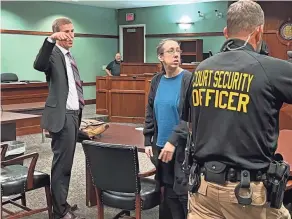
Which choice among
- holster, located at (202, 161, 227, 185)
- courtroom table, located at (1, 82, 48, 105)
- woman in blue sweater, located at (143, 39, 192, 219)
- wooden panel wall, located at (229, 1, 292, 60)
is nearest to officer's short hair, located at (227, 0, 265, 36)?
holster, located at (202, 161, 227, 185)

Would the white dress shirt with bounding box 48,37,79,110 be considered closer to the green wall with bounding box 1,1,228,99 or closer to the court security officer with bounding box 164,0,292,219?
the court security officer with bounding box 164,0,292,219

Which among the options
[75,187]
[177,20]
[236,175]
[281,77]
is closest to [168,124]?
[236,175]

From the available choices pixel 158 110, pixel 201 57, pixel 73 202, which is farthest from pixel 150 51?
pixel 158 110

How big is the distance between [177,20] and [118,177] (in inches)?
377

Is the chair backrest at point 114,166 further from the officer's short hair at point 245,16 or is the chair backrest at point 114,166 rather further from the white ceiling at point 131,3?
the white ceiling at point 131,3

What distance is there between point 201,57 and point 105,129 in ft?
26.3

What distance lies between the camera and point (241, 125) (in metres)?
1.55

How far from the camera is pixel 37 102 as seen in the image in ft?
24.6

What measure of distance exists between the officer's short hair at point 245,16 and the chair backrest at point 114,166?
1079 millimetres

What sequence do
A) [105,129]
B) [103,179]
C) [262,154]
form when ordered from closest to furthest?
[262,154] < [103,179] < [105,129]

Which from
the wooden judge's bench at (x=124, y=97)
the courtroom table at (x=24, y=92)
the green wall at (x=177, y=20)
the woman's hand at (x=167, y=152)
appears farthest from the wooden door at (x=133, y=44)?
the woman's hand at (x=167, y=152)

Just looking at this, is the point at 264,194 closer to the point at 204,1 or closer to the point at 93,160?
the point at 93,160

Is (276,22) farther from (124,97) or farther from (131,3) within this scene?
(124,97)

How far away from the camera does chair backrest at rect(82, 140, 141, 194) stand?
2.50 meters
